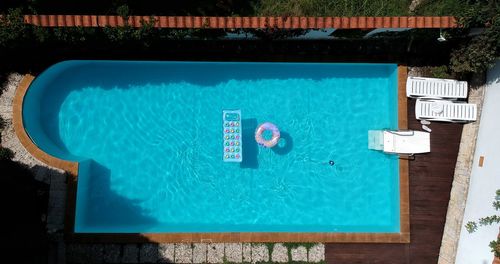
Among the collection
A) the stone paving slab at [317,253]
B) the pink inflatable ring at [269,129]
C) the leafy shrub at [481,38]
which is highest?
the leafy shrub at [481,38]

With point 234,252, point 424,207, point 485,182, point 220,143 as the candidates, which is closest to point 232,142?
point 220,143

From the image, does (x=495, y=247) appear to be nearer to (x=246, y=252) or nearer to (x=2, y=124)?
(x=246, y=252)

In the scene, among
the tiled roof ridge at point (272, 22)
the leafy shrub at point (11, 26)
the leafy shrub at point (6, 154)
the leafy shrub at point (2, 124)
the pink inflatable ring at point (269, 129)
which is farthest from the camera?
the pink inflatable ring at point (269, 129)

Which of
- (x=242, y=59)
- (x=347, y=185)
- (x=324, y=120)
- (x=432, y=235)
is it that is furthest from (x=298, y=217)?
(x=242, y=59)

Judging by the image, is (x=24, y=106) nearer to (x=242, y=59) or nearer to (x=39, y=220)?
(x=39, y=220)

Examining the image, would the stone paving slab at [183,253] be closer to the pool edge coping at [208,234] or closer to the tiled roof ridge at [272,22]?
the pool edge coping at [208,234]

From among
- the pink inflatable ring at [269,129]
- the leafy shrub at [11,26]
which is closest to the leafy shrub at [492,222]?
the pink inflatable ring at [269,129]
